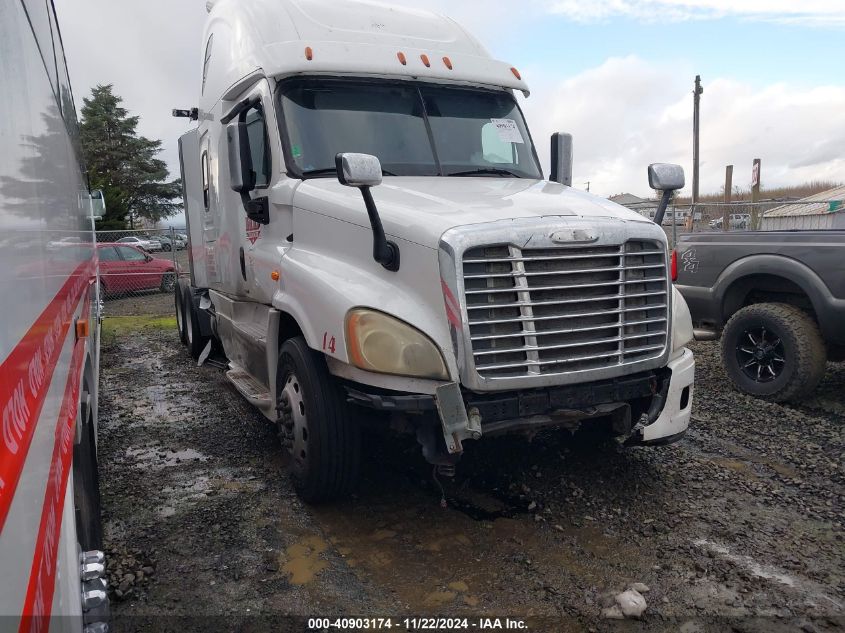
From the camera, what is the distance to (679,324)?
13.7ft

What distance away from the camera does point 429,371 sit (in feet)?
11.0

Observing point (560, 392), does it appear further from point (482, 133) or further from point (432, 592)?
point (482, 133)

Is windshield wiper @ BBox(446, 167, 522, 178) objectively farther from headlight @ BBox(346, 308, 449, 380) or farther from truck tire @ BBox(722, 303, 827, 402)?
truck tire @ BBox(722, 303, 827, 402)

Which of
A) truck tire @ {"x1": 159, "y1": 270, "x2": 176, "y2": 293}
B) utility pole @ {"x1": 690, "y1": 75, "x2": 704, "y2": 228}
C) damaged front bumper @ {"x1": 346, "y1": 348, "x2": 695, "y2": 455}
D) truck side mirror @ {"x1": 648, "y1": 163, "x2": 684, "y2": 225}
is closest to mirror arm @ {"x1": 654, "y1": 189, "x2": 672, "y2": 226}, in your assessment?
truck side mirror @ {"x1": 648, "y1": 163, "x2": 684, "y2": 225}

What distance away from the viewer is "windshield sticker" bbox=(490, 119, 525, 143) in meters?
5.06

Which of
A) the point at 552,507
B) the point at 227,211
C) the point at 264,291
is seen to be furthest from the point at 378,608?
the point at 227,211

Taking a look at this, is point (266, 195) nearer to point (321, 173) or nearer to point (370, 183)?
point (321, 173)

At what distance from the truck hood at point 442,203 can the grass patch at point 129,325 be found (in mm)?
8123

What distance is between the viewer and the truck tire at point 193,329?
8.72 metres

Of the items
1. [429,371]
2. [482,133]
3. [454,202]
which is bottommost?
[429,371]

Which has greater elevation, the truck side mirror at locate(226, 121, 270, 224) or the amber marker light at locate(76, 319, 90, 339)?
the truck side mirror at locate(226, 121, 270, 224)

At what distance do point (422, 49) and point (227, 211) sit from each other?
87.0 inches

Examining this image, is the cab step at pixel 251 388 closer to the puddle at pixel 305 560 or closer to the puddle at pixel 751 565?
the puddle at pixel 305 560

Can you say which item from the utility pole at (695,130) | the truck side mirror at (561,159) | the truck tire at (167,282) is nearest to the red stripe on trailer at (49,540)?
the truck side mirror at (561,159)
